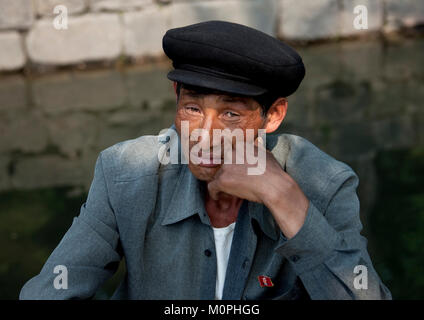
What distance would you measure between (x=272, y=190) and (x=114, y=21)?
16.7ft

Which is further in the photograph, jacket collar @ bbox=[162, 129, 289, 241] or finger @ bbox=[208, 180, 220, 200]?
jacket collar @ bbox=[162, 129, 289, 241]

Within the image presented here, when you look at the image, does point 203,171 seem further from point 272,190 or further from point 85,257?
point 85,257

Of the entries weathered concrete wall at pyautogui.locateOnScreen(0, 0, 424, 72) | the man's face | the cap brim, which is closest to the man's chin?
the man's face

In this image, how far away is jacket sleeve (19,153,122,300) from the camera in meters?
1.88

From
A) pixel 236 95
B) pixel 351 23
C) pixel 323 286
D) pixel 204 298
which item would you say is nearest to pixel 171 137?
pixel 236 95

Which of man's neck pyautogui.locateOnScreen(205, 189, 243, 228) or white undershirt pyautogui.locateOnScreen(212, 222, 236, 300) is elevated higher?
man's neck pyautogui.locateOnScreen(205, 189, 243, 228)

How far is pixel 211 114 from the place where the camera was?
6.16 ft

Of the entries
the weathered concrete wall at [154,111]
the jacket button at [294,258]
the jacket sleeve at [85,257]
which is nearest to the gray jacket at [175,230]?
the jacket sleeve at [85,257]

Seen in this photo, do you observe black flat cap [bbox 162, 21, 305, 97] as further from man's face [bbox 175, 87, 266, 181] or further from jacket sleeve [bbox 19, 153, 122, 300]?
jacket sleeve [bbox 19, 153, 122, 300]

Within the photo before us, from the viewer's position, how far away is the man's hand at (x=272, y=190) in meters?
1.84

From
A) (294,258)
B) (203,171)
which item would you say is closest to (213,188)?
(203,171)

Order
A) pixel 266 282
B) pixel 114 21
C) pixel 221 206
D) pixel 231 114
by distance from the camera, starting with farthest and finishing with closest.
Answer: pixel 114 21 → pixel 221 206 → pixel 266 282 → pixel 231 114

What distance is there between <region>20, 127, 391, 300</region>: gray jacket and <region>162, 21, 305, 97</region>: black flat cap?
318mm
